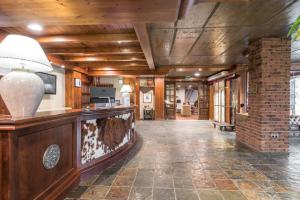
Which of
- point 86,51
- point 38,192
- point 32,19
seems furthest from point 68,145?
point 86,51

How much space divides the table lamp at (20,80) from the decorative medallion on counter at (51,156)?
1.52ft

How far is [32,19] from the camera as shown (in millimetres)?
2545

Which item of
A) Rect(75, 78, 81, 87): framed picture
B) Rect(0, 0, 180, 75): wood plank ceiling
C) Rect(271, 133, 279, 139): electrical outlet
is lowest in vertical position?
Rect(271, 133, 279, 139): electrical outlet

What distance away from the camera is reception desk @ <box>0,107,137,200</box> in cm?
146

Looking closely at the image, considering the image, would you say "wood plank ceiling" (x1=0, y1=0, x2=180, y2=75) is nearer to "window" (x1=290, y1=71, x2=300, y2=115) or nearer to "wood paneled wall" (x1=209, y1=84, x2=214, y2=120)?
"window" (x1=290, y1=71, x2=300, y2=115)

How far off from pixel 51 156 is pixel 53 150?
64 mm

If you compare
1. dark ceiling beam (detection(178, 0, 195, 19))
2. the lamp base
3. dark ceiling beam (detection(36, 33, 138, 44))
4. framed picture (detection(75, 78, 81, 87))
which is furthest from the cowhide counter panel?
framed picture (detection(75, 78, 81, 87))

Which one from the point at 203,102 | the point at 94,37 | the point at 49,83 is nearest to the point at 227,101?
the point at 203,102

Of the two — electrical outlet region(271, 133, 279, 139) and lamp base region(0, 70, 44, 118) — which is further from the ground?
lamp base region(0, 70, 44, 118)

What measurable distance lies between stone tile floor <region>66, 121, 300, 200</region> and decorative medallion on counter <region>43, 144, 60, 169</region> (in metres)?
0.51

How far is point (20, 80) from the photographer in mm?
1583

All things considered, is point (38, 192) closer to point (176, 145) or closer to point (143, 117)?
point (176, 145)

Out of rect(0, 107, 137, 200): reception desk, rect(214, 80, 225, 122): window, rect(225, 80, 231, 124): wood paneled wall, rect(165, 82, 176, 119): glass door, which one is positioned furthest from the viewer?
rect(165, 82, 176, 119): glass door

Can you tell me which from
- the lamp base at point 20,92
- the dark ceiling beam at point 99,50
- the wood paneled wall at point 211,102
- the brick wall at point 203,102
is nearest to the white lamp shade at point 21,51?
the lamp base at point 20,92
